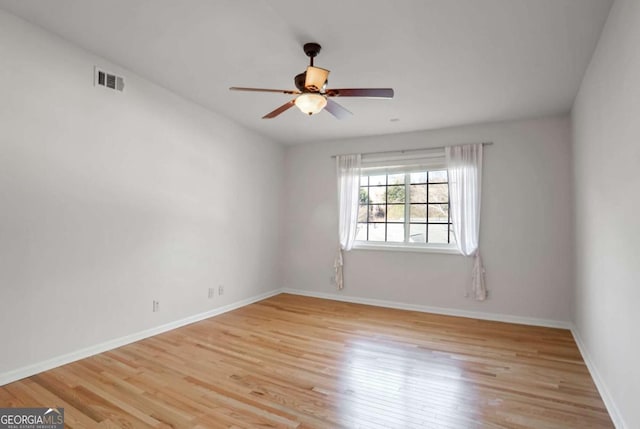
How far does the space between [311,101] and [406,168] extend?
2772 mm

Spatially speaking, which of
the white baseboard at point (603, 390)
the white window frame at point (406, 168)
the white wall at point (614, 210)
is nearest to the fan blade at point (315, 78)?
the white wall at point (614, 210)

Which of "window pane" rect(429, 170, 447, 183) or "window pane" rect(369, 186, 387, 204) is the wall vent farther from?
"window pane" rect(429, 170, 447, 183)

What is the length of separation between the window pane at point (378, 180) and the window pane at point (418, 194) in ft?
1.48

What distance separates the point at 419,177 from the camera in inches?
192

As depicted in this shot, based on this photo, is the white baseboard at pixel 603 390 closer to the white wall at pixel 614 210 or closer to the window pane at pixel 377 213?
the white wall at pixel 614 210

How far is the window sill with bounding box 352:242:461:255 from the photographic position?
4.55m

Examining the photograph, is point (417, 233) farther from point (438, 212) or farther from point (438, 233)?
point (438, 212)

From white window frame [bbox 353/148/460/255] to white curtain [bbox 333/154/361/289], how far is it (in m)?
0.15

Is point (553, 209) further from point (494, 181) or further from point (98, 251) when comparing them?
point (98, 251)

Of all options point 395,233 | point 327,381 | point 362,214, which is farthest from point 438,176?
point 327,381

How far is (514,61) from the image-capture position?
2766 millimetres

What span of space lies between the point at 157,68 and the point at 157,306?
95.3 inches

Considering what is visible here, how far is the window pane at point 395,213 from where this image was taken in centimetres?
498

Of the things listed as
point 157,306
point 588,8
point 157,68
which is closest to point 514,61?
point 588,8
